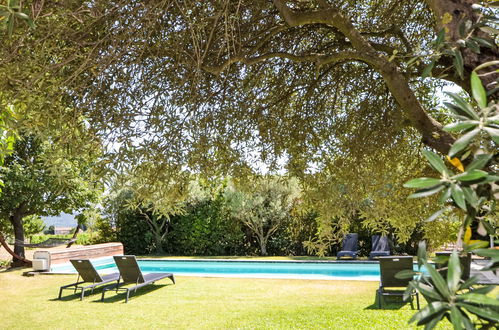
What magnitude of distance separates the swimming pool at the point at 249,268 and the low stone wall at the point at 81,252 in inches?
10.3

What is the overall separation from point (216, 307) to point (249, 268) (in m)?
7.61

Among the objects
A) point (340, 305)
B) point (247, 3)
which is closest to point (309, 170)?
point (247, 3)

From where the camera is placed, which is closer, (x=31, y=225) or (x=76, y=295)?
(x=76, y=295)

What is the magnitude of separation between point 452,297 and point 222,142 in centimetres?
442

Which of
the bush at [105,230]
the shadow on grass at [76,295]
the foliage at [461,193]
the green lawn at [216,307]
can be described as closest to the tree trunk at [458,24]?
the foliage at [461,193]

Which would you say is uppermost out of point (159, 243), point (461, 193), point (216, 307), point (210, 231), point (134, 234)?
point (461, 193)

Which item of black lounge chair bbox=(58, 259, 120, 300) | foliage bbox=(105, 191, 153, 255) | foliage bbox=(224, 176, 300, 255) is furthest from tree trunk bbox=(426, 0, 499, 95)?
foliage bbox=(105, 191, 153, 255)

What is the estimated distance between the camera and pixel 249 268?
16359 mm

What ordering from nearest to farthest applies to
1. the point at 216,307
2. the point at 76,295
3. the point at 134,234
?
the point at 216,307 → the point at 76,295 → the point at 134,234

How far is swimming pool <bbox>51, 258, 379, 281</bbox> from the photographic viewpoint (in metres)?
14.4

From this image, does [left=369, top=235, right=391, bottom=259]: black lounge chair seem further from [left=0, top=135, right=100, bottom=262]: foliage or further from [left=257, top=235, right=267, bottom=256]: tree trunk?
[left=0, top=135, right=100, bottom=262]: foliage

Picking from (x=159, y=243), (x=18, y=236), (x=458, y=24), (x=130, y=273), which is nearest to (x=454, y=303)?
(x=458, y=24)

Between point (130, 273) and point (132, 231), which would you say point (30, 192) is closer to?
point (132, 231)

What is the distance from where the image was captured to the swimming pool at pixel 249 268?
14406mm
